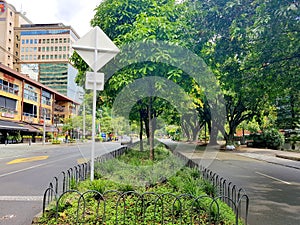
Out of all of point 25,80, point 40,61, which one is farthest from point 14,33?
point 25,80

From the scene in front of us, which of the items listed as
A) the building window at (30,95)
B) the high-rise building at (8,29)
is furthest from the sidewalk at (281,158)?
the high-rise building at (8,29)

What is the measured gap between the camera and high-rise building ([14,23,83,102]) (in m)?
71.2

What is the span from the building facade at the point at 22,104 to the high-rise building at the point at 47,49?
20.0 metres

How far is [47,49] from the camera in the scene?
77875 mm

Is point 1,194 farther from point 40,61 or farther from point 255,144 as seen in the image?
point 40,61

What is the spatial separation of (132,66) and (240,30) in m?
3.01

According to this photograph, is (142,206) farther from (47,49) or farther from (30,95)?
(47,49)

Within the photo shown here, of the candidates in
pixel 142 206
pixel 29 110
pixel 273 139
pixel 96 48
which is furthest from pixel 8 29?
pixel 142 206

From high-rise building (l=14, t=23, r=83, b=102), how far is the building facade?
20.0 m

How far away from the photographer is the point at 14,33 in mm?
70625

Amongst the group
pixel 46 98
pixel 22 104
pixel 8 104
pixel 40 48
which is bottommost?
pixel 8 104

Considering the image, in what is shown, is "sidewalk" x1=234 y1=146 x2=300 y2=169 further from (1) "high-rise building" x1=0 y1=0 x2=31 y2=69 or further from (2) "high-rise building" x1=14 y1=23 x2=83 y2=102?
(1) "high-rise building" x1=0 y1=0 x2=31 y2=69

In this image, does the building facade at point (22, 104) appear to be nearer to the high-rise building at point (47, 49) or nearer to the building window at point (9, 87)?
the building window at point (9, 87)

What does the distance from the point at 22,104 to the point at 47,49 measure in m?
45.5
